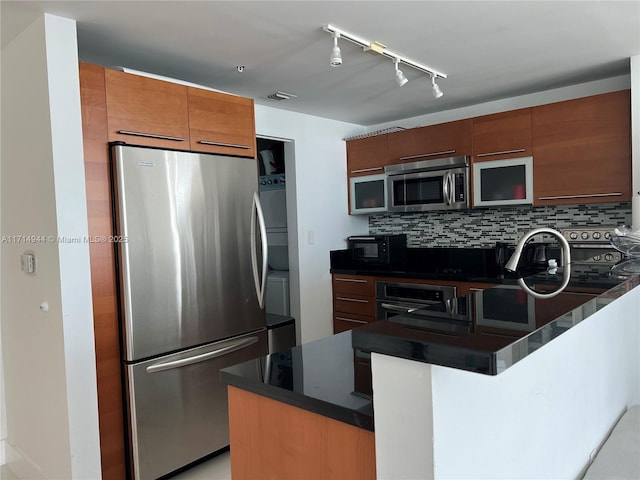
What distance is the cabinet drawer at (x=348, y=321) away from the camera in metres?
4.01

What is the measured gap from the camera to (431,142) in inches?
152

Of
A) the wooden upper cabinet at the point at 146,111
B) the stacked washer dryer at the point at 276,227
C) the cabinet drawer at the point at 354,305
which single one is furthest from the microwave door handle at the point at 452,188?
the wooden upper cabinet at the point at 146,111

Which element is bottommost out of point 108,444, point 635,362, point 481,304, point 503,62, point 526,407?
point 108,444

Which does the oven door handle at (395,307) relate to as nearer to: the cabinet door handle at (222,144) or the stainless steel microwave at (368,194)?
the stainless steel microwave at (368,194)

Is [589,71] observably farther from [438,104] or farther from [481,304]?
[481,304]

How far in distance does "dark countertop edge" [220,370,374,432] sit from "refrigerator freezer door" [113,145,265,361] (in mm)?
1267

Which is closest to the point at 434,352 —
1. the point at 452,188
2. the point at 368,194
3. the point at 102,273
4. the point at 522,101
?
the point at 102,273

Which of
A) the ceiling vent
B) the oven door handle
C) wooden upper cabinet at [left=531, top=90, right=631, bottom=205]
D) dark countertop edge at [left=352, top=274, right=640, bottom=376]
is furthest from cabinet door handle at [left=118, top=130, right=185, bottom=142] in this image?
wooden upper cabinet at [left=531, top=90, right=631, bottom=205]

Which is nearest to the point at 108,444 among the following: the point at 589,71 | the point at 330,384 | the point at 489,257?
the point at 330,384

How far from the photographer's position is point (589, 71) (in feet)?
10.2

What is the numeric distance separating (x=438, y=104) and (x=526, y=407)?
3.22m

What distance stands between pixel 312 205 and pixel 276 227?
484 millimetres

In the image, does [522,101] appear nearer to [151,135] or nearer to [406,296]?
[406,296]

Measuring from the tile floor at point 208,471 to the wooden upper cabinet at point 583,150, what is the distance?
270 centimetres
